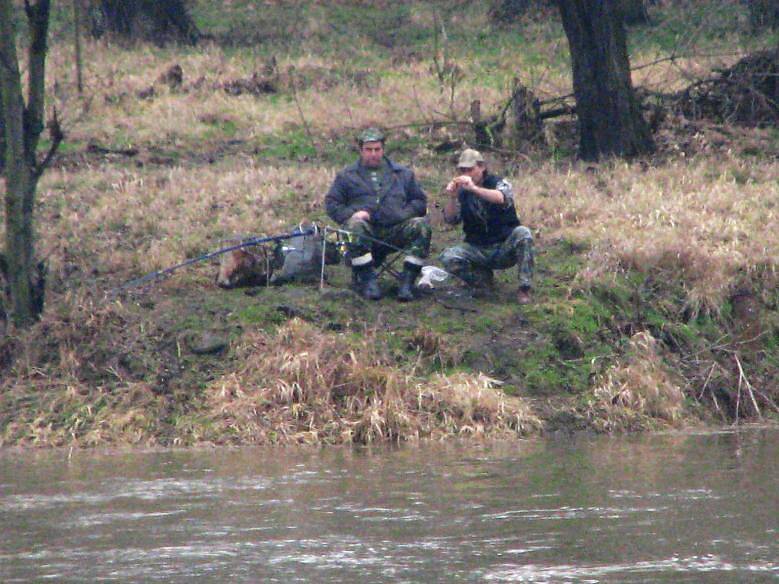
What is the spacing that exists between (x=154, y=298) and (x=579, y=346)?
370 centimetres

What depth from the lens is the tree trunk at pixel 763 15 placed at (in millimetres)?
21844

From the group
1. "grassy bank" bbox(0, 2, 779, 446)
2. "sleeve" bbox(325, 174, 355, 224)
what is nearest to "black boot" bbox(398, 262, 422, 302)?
"grassy bank" bbox(0, 2, 779, 446)

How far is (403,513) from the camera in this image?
7.73 metres

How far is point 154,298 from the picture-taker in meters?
12.0

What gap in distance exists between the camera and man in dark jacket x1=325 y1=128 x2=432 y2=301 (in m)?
11.8

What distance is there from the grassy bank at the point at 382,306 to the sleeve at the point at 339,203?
71 cm

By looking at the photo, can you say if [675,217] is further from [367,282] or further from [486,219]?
[367,282]

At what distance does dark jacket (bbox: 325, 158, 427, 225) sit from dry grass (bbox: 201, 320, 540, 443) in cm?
138

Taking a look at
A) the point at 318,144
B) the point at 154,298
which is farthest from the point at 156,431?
the point at 318,144

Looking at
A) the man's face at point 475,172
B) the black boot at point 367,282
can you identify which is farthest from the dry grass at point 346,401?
the man's face at point 475,172

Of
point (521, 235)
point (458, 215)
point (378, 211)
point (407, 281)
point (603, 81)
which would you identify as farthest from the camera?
point (603, 81)

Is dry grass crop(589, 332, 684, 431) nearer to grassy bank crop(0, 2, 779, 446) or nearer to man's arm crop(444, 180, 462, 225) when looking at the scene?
grassy bank crop(0, 2, 779, 446)

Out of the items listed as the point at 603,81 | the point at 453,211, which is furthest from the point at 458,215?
the point at 603,81

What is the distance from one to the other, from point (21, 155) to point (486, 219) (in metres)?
3.91
